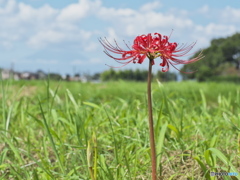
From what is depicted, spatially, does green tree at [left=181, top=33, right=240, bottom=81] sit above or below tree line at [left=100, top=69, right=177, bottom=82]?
above

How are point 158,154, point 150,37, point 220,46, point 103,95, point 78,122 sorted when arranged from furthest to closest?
point 220,46, point 103,95, point 78,122, point 158,154, point 150,37

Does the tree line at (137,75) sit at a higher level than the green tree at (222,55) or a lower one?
lower

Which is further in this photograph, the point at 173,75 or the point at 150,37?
the point at 173,75

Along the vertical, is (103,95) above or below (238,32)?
below

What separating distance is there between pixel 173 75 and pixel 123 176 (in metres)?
30.3

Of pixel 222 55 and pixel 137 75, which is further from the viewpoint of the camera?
pixel 222 55

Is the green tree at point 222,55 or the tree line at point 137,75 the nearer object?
the tree line at point 137,75

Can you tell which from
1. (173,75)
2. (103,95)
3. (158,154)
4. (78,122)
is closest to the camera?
(158,154)

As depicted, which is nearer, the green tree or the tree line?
the tree line

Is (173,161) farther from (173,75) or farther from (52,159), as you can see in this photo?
(173,75)

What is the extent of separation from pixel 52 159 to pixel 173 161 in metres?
0.92

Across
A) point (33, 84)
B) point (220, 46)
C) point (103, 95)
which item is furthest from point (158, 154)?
point (220, 46)

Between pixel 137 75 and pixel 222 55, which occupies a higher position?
pixel 222 55

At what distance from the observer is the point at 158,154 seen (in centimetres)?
170
